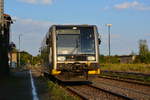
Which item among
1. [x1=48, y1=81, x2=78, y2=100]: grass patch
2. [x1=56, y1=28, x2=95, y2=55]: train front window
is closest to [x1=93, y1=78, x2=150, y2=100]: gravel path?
[x1=56, y1=28, x2=95, y2=55]: train front window

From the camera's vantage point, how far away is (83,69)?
743 inches

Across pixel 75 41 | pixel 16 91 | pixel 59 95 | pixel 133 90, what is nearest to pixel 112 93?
pixel 133 90

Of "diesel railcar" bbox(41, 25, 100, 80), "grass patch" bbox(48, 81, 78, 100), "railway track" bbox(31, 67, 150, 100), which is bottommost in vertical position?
"railway track" bbox(31, 67, 150, 100)

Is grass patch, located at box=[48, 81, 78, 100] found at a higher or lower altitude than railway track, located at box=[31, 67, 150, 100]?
higher

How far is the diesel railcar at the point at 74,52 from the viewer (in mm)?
A: 18781

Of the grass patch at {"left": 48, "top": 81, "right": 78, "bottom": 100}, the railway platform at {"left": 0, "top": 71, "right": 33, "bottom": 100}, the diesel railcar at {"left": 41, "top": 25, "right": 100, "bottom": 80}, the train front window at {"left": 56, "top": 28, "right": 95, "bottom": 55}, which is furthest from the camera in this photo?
the train front window at {"left": 56, "top": 28, "right": 95, "bottom": 55}

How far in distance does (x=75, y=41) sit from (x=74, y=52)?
639 mm

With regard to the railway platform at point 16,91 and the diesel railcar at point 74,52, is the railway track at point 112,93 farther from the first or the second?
the railway platform at point 16,91

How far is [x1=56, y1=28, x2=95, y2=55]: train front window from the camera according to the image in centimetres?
1914

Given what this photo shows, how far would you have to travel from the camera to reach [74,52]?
62.7 ft

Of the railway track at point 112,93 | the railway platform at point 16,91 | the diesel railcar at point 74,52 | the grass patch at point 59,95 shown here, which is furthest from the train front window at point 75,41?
the grass patch at point 59,95

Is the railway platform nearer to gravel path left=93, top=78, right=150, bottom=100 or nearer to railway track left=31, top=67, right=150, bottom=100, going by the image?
railway track left=31, top=67, right=150, bottom=100

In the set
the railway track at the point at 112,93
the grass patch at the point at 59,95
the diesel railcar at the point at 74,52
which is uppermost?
the diesel railcar at the point at 74,52

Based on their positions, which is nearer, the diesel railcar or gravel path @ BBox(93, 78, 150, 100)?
gravel path @ BBox(93, 78, 150, 100)
